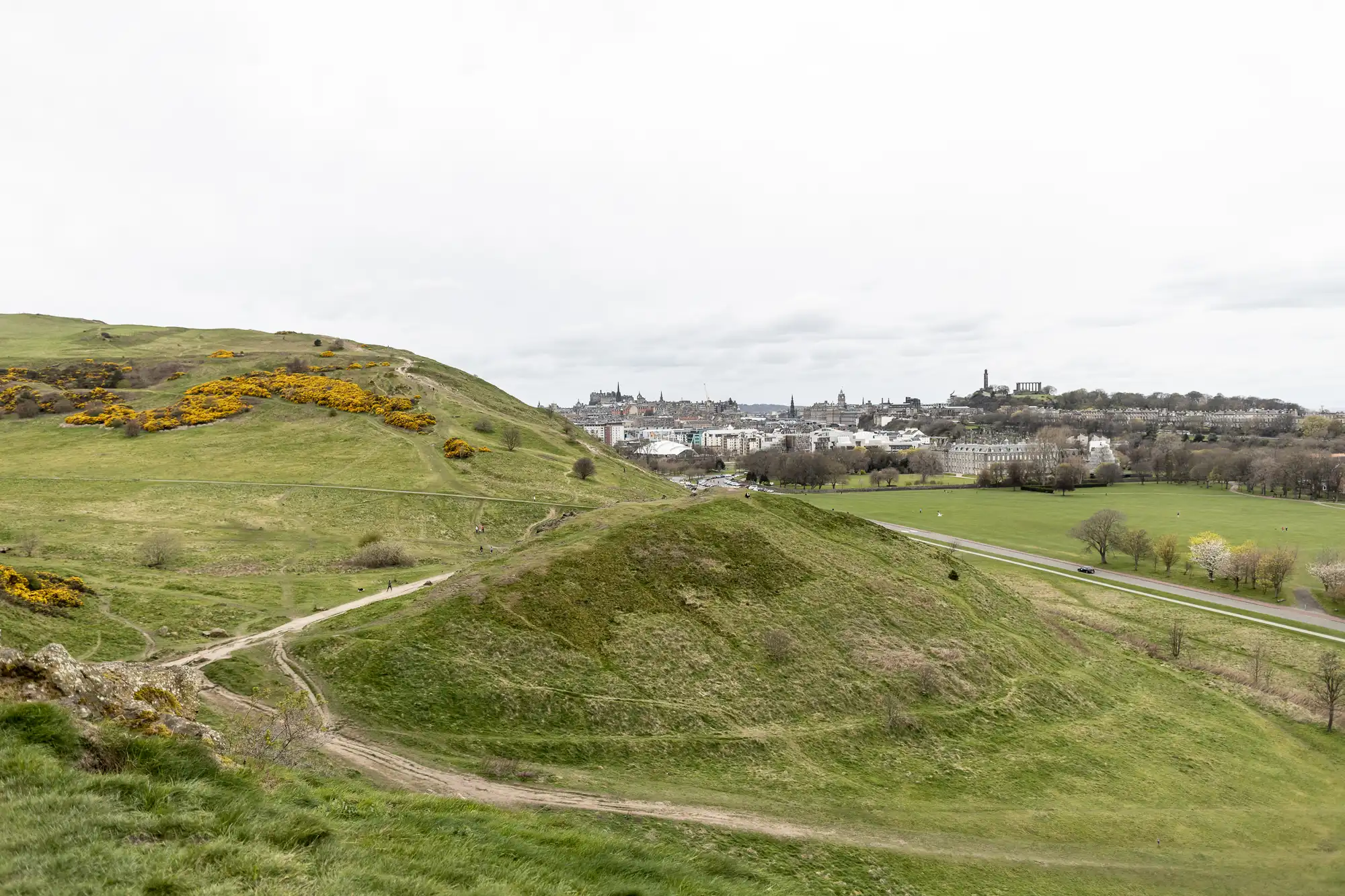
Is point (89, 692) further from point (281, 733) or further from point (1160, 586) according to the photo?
point (1160, 586)

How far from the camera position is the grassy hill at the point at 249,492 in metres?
32.6

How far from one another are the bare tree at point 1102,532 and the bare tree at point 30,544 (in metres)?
102

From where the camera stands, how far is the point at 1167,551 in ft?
251

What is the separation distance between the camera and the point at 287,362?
102000 millimetres

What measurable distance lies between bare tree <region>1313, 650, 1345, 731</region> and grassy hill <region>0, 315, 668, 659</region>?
5640cm

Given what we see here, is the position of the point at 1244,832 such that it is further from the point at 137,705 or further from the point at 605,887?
the point at 137,705

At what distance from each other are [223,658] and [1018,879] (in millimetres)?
29876

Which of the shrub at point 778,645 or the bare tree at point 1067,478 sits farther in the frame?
the bare tree at point 1067,478

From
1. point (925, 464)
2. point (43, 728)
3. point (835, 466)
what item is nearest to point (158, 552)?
point (43, 728)

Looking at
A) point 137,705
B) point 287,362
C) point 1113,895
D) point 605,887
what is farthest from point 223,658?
point 287,362

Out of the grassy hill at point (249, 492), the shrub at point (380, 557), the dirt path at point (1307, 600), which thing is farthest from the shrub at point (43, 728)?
the dirt path at point (1307, 600)

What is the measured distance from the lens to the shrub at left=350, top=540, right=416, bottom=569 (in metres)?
45.1

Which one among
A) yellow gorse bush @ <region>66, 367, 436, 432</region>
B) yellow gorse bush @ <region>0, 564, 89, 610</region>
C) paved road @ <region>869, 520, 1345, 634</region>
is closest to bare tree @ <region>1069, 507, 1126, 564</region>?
paved road @ <region>869, 520, 1345, 634</region>

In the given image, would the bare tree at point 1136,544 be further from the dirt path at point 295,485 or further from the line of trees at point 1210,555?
the dirt path at point 295,485
